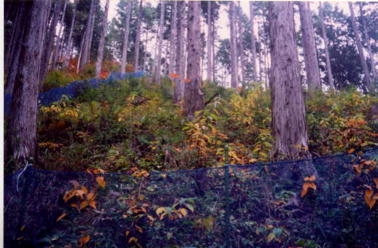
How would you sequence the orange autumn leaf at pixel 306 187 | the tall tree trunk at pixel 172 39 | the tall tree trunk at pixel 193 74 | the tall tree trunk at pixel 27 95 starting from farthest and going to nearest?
the tall tree trunk at pixel 172 39
the tall tree trunk at pixel 193 74
the tall tree trunk at pixel 27 95
the orange autumn leaf at pixel 306 187

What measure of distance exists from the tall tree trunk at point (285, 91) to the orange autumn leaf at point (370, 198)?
2.64 ft

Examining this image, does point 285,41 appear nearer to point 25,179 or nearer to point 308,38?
point 25,179

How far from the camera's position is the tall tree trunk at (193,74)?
6281 millimetres

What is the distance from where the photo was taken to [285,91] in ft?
11.8

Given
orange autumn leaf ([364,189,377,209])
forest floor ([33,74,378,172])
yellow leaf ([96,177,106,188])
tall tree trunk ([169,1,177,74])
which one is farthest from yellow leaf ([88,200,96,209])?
tall tree trunk ([169,1,177,74])

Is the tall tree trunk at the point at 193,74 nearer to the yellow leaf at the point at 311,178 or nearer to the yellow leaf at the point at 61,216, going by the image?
the yellow leaf at the point at 311,178

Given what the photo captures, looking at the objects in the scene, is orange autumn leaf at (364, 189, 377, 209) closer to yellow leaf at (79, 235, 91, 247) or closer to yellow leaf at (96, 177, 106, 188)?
yellow leaf at (96, 177, 106, 188)

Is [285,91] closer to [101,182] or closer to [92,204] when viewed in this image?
[101,182]

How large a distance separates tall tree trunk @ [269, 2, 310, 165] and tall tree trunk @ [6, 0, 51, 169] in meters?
3.68

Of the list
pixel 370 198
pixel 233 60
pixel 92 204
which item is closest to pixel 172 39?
pixel 233 60

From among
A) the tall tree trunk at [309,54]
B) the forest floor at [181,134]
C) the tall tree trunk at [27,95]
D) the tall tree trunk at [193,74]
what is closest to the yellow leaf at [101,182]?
the forest floor at [181,134]

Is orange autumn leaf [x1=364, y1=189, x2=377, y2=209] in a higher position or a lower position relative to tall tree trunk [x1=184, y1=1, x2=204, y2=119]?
lower

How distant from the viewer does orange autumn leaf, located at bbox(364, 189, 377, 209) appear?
2.62m

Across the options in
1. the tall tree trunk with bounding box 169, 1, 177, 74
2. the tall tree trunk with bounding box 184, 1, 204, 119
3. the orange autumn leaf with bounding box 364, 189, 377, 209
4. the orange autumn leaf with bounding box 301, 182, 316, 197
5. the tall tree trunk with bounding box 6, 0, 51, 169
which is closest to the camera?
the orange autumn leaf with bounding box 364, 189, 377, 209
